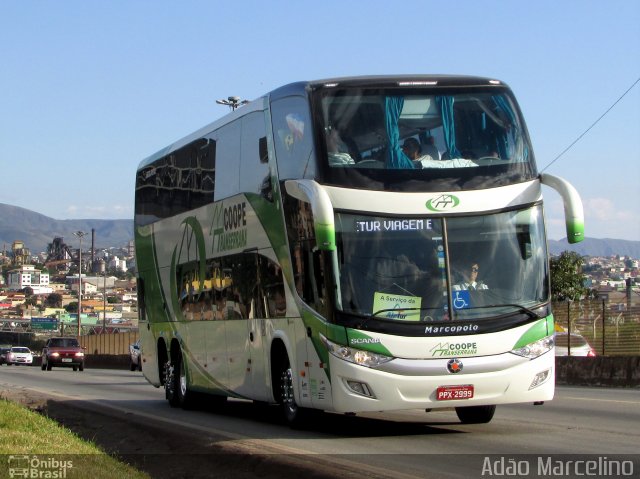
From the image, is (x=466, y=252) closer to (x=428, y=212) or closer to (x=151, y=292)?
(x=428, y=212)

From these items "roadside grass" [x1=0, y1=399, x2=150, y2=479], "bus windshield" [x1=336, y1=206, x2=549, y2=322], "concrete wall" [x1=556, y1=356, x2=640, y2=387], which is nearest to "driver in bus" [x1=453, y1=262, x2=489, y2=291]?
"bus windshield" [x1=336, y1=206, x2=549, y2=322]

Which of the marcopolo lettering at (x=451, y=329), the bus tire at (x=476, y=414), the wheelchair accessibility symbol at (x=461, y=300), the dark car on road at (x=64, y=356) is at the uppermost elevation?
the dark car on road at (x=64, y=356)

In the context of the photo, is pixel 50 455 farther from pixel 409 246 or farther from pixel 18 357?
pixel 18 357

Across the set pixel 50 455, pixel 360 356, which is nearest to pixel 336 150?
pixel 360 356

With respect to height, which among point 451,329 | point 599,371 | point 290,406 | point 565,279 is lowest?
point 290,406

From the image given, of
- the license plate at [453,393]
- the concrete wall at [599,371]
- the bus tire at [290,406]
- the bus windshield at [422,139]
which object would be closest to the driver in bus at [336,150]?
the bus windshield at [422,139]

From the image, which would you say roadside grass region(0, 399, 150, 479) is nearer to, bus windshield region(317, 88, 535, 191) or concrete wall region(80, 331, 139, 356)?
bus windshield region(317, 88, 535, 191)

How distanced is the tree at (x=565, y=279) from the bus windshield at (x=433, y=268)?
151ft

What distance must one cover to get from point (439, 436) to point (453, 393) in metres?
1.22

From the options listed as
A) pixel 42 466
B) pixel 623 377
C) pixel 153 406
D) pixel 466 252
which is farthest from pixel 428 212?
pixel 623 377

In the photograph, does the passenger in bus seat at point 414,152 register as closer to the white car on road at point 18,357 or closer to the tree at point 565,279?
the tree at point 565,279

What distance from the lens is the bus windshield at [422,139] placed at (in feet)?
45.9

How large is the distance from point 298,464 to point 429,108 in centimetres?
521

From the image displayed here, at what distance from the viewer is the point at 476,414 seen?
627 inches
